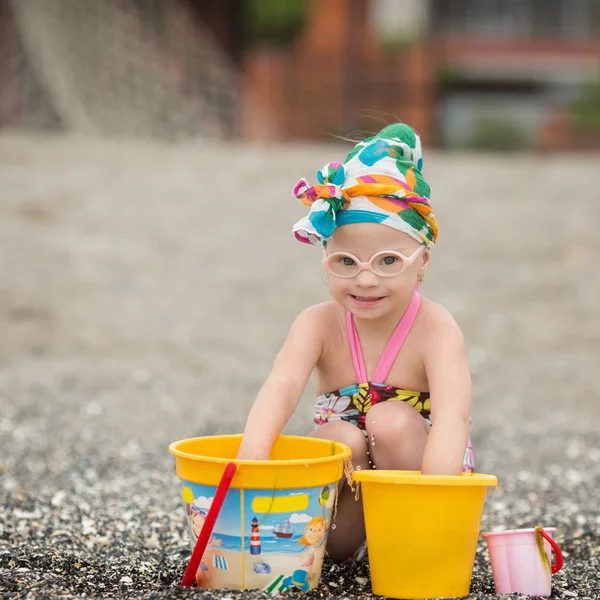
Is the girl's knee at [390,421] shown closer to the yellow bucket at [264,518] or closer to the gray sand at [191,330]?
the yellow bucket at [264,518]

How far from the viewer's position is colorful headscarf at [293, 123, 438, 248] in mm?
2307

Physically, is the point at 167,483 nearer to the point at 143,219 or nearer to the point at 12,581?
the point at 12,581

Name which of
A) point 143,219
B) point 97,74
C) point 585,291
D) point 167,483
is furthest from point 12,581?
point 97,74

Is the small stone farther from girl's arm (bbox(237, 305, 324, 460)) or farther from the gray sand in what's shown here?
girl's arm (bbox(237, 305, 324, 460))

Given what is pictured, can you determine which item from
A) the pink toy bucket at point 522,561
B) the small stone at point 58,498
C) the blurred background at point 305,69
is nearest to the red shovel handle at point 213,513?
the pink toy bucket at point 522,561

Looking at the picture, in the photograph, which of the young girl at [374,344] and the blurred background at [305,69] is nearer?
the young girl at [374,344]

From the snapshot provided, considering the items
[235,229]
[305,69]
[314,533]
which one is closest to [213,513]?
[314,533]

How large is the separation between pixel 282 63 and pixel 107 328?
980cm

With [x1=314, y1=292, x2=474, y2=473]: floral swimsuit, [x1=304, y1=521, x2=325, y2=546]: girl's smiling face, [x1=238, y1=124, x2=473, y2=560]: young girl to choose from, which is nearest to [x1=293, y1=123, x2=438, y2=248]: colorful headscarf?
[x1=238, y1=124, x2=473, y2=560]: young girl

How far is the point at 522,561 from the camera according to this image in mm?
→ 2273

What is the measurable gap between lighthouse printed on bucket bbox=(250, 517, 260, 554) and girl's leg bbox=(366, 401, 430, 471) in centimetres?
42

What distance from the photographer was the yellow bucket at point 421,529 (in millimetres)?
2113

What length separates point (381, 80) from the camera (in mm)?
15883

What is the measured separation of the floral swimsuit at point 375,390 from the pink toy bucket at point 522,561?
9.5 inches
